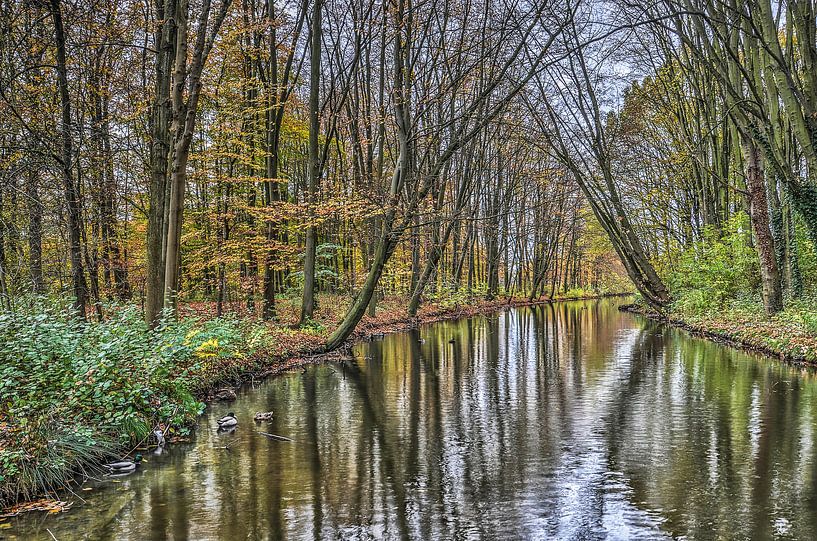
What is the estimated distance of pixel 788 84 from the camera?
13625 mm

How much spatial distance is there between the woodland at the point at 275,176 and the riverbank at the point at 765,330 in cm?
12

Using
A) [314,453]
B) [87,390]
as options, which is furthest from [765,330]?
[87,390]

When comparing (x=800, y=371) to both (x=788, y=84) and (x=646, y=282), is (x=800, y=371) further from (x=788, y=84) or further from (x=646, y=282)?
(x=646, y=282)

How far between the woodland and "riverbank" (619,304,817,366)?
0.40 ft

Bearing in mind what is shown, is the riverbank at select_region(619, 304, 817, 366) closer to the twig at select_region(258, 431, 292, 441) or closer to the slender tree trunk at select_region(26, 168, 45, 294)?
the twig at select_region(258, 431, 292, 441)

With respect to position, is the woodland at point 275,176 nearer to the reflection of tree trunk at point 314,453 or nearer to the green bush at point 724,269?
the green bush at point 724,269

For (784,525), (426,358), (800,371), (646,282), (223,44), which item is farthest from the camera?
(646,282)

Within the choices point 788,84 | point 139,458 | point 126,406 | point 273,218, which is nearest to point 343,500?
point 139,458

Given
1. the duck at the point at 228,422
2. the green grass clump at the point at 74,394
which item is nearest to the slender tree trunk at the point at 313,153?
the green grass clump at the point at 74,394

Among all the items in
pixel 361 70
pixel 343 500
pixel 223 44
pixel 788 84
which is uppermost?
pixel 361 70

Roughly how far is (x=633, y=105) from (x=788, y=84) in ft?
56.6

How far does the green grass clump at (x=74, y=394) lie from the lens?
21.2 feet

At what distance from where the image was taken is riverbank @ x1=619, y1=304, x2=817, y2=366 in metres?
13.6

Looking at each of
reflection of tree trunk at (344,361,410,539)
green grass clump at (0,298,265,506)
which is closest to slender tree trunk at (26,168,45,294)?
green grass clump at (0,298,265,506)
